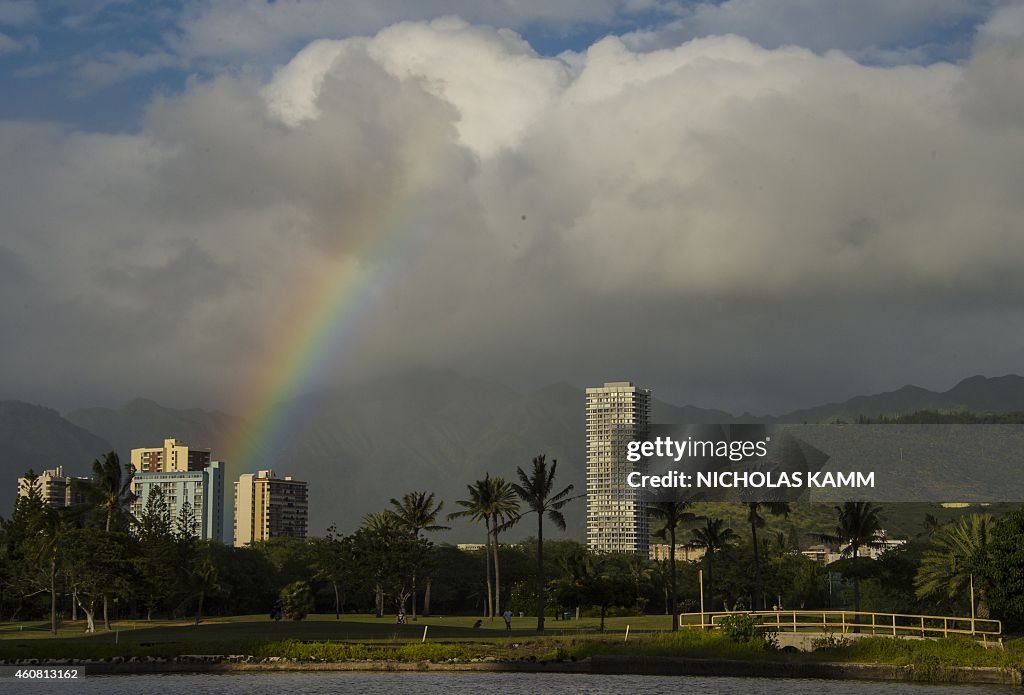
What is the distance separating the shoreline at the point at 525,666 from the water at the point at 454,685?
4.14ft

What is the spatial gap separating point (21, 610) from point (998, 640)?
119 m

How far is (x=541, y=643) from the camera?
92812 mm

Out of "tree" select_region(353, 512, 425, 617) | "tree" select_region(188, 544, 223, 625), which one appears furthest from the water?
"tree" select_region(188, 544, 223, 625)

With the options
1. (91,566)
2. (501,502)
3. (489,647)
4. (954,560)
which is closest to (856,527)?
(954,560)

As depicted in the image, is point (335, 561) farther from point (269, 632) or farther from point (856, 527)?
point (856, 527)

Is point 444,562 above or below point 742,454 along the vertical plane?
below

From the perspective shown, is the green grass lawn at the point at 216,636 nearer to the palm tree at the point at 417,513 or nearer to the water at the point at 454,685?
the water at the point at 454,685

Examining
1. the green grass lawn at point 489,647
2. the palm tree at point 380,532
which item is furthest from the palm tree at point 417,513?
the green grass lawn at point 489,647

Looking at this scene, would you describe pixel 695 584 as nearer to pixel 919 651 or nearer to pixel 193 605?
pixel 193 605

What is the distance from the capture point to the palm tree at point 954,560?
11850 centimetres

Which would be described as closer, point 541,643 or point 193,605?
point 541,643

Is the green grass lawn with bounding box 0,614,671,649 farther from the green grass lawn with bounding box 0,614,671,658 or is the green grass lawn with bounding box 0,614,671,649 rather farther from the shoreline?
the shoreline

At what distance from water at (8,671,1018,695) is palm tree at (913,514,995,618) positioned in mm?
43084

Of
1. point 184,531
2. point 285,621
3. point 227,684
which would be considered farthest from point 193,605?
point 227,684
